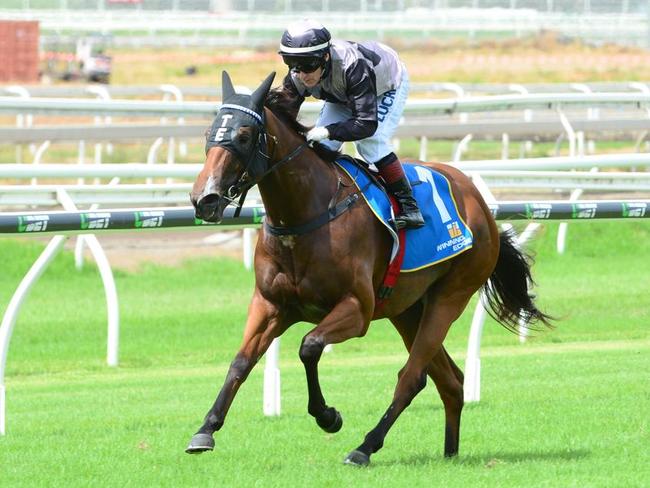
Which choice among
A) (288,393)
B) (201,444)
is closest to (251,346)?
(201,444)

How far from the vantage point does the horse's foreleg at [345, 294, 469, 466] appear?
5.92 metres

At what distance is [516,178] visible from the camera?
9102mm

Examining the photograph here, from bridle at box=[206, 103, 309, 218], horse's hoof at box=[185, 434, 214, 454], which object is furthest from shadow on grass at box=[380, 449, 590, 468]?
bridle at box=[206, 103, 309, 218]

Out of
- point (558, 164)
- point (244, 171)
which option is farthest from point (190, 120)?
point (244, 171)

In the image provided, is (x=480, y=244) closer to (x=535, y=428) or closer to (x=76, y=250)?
(x=535, y=428)

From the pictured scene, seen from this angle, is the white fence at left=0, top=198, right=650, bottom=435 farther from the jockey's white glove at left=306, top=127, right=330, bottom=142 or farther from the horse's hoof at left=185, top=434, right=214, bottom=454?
the horse's hoof at left=185, top=434, right=214, bottom=454

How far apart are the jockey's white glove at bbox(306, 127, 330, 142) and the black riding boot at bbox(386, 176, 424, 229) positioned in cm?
45

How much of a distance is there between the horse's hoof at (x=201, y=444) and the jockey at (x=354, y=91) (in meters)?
1.40

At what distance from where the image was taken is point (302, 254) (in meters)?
5.89

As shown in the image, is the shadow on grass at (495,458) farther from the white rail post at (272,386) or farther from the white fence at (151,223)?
the white fence at (151,223)

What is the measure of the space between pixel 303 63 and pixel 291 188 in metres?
0.53

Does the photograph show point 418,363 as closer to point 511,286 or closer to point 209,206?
point 511,286

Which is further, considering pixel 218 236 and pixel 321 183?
pixel 218 236

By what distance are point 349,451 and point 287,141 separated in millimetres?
1389
